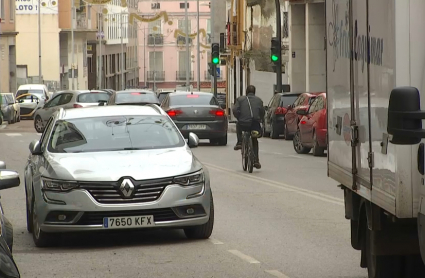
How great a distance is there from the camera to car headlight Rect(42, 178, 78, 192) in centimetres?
1125

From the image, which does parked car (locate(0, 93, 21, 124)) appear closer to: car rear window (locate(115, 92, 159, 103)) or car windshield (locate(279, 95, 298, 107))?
car rear window (locate(115, 92, 159, 103))

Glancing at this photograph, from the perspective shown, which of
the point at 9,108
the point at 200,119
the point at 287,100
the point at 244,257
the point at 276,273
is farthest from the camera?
the point at 9,108

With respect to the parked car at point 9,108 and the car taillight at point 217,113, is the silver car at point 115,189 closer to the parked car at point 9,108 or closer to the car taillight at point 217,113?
the car taillight at point 217,113

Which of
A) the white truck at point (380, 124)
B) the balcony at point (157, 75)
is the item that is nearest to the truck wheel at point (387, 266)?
the white truck at point (380, 124)

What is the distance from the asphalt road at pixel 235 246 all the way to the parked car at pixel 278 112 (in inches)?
728

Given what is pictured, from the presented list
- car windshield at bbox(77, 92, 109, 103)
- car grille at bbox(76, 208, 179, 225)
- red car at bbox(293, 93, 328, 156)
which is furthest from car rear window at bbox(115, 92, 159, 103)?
car grille at bbox(76, 208, 179, 225)

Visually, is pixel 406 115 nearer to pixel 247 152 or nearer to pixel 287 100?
pixel 247 152

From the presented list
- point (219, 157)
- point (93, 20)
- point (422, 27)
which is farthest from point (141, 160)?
point (93, 20)

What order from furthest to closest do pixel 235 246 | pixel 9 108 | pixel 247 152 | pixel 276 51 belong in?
pixel 9 108
pixel 276 51
pixel 247 152
pixel 235 246

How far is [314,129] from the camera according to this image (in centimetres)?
2675

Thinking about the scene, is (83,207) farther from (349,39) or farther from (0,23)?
(0,23)

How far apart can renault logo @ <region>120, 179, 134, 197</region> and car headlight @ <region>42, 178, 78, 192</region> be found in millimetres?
470

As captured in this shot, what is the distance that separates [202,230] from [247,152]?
33.1 feet

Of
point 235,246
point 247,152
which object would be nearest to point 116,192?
point 235,246
